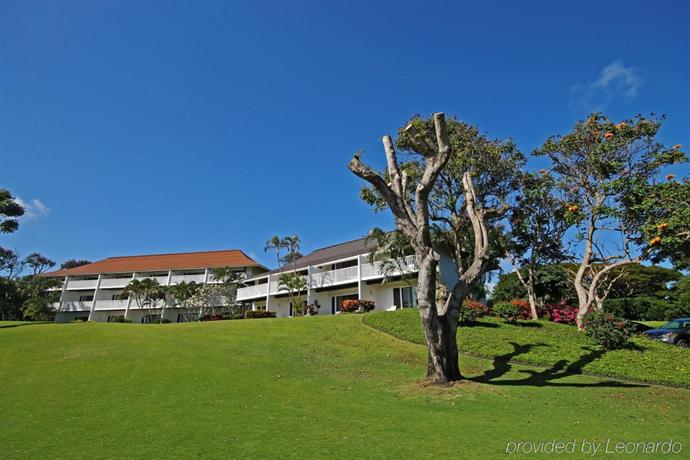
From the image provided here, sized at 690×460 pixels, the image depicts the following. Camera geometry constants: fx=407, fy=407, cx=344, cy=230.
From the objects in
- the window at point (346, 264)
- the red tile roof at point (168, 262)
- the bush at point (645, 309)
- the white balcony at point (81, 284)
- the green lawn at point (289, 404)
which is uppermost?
the red tile roof at point (168, 262)

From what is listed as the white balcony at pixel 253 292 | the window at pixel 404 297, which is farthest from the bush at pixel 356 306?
the white balcony at pixel 253 292

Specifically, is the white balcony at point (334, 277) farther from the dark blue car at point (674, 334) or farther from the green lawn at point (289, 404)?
the dark blue car at point (674, 334)

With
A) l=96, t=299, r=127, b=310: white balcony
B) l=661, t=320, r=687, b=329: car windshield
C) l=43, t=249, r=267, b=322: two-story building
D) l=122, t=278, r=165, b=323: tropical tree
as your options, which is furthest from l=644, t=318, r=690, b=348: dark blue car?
l=96, t=299, r=127, b=310: white balcony

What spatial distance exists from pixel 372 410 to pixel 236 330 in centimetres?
1403

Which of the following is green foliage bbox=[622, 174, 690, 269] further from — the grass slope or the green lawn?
the green lawn

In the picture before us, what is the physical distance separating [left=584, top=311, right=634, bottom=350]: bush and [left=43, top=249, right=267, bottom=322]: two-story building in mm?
40758

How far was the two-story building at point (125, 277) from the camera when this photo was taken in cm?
5266

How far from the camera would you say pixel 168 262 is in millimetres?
57188

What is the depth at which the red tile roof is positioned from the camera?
5347cm

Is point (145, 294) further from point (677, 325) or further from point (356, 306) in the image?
point (677, 325)

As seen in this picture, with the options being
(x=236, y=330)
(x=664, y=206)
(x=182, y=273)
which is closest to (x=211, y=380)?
(x=236, y=330)

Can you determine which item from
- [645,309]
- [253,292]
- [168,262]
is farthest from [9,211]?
[645,309]

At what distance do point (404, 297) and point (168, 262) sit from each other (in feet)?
128

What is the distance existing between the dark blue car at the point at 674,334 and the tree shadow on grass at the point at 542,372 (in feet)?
18.5
